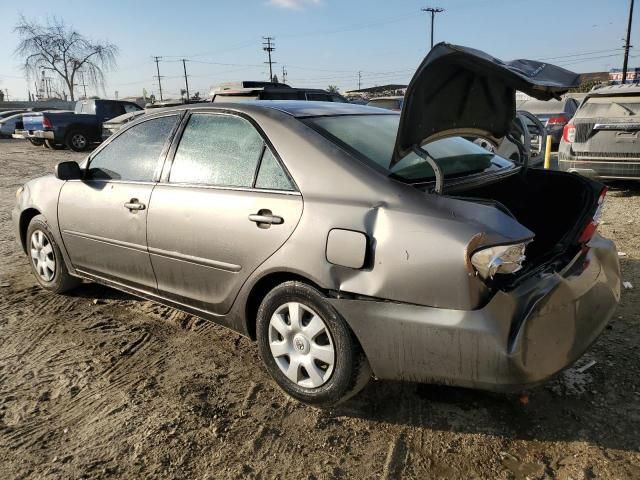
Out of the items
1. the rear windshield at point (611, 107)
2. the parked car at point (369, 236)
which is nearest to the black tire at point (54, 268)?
the parked car at point (369, 236)

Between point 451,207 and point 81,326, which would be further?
point 81,326

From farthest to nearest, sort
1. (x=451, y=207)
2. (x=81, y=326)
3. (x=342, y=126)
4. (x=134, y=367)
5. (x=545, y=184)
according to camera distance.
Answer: (x=81, y=326), (x=545, y=184), (x=134, y=367), (x=342, y=126), (x=451, y=207)

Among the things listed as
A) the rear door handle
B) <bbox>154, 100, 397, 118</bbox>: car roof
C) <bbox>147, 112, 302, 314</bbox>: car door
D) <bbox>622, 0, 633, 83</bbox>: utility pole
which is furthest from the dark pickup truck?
<bbox>622, 0, 633, 83</bbox>: utility pole

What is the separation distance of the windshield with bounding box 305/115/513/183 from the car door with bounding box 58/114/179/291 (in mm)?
1182

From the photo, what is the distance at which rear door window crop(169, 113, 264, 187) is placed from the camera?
9.51 feet

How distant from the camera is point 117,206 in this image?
3500 mm

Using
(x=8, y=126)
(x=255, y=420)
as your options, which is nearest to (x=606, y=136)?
(x=255, y=420)

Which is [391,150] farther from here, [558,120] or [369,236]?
[558,120]

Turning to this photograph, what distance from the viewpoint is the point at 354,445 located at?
7.95 ft

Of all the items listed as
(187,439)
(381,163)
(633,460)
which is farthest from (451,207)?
(187,439)

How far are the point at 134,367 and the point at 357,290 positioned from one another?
163 centimetres

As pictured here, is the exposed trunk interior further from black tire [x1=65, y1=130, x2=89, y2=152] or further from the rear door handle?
black tire [x1=65, y1=130, x2=89, y2=152]

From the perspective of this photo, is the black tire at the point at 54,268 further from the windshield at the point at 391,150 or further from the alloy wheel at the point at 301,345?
the windshield at the point at 391,150

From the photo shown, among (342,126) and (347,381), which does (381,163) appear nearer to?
(342,126)
